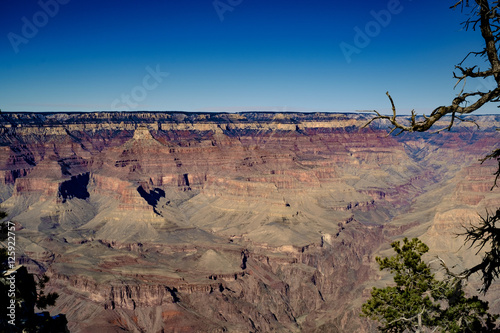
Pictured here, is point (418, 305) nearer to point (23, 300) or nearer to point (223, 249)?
point (23, 300)

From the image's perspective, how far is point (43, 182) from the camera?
→ 197 m

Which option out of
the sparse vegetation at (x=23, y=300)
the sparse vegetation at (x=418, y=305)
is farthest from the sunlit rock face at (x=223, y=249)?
the sparse vegetation at (x=23, y=300)

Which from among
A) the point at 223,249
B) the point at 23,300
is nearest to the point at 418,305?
the point at 23,300

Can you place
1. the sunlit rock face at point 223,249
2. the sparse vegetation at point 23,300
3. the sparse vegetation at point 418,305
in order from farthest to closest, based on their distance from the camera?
the sunlit rock face at point 223,249 < the sparse vegetation at point 23,300 < the sparse vegetation at point 418,305

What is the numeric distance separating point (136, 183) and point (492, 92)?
183914mm

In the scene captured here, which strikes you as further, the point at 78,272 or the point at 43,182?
the point at 43,182

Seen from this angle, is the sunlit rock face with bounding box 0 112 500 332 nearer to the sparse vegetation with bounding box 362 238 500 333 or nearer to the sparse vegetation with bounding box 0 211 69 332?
the sparse vegetation with bounding box 362 238 500 333

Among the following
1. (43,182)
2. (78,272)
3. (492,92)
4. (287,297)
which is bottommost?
(287,297)

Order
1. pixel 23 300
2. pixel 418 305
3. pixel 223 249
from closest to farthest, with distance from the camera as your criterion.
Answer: pixel 418 305, pixel 23 300, pixel 223 249

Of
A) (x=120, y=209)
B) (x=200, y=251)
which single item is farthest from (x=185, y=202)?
(x=200, y=251)

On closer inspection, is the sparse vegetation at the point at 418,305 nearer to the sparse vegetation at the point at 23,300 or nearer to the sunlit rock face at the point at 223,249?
the sparse vegetation at the point at 23,300

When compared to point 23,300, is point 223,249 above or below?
below

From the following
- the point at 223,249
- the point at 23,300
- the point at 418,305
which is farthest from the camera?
the point at 223,249

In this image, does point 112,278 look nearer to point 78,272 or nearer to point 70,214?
point 78,272
